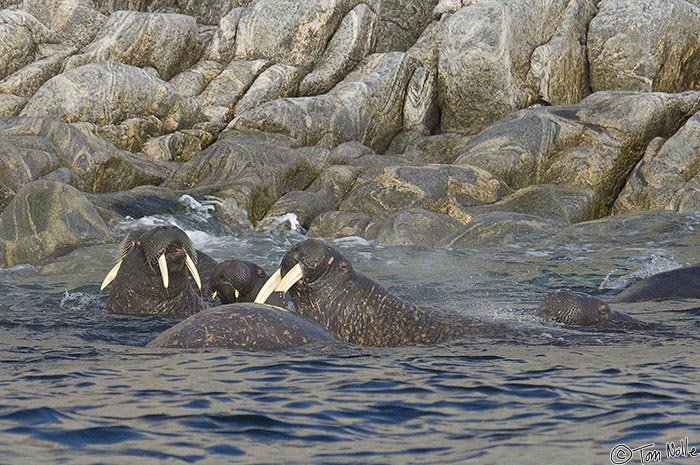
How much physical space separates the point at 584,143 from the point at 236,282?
15.1 m

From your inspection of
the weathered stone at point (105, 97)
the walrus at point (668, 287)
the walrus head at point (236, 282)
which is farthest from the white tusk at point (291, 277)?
the weathered stone at point (105, 97)

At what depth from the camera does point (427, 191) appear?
77.0ft

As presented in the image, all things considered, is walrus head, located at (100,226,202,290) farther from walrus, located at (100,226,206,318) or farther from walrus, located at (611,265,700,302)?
walrus, located at (611,265,700,302)

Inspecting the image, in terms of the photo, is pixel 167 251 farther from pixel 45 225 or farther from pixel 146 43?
pixel 146 43

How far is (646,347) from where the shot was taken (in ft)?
28.6

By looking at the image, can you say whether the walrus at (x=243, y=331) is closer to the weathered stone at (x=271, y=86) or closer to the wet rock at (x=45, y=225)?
the wet rock at (x=45, y=225)

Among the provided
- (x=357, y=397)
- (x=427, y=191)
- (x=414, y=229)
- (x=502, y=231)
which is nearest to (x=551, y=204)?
(x=427, y=191)

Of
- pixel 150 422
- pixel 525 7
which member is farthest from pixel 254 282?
pixel 525 7

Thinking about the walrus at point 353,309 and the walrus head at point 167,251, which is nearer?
the walrus at point 353,309

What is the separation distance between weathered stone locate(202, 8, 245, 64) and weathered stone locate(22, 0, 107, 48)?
12.7 ft

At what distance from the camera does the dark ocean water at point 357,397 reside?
5.40m

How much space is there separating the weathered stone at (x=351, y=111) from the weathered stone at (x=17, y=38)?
26.5 ft

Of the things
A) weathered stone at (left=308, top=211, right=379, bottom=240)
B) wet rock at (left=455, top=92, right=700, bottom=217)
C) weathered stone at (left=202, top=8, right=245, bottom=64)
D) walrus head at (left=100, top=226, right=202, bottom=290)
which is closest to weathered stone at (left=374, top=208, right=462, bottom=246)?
weathered stone at (left=308, top=211, right=379, bottom=240)

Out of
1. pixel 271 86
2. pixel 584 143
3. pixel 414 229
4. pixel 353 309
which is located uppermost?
pixel 271 86
